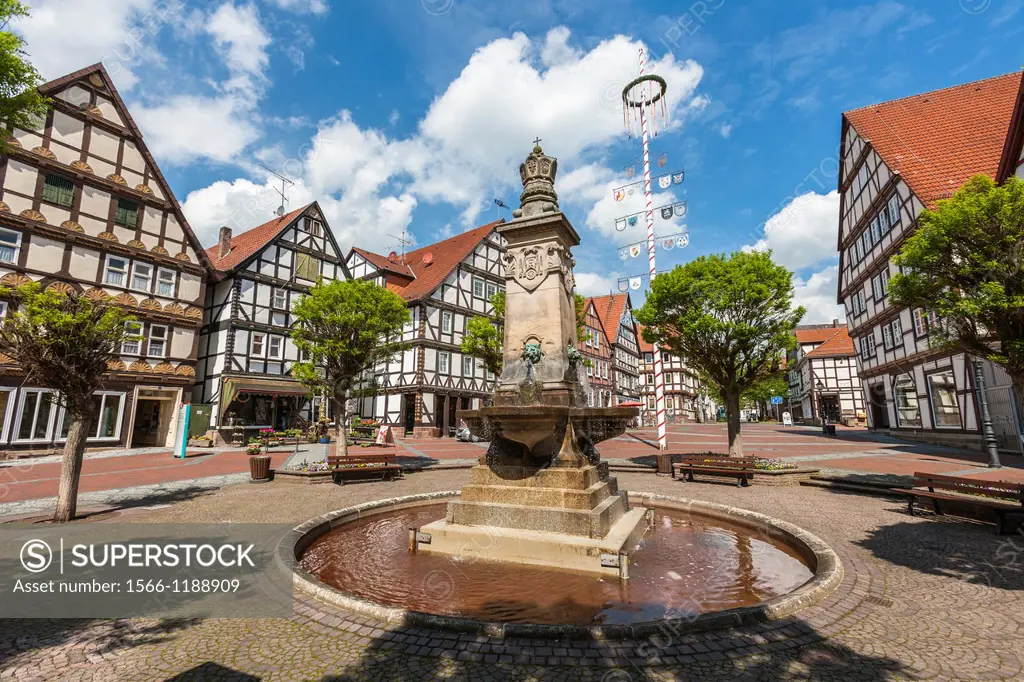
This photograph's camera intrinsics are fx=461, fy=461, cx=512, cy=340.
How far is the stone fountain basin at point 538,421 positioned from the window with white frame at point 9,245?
2343cm

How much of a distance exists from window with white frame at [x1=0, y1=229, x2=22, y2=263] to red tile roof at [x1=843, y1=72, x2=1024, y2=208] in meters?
37.9

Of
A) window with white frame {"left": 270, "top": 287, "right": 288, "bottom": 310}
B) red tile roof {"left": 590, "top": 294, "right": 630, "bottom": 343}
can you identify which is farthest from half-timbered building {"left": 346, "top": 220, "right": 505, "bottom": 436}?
red tile roof {"left": 590, "top": 294, "right": 630, "bottom": 343}

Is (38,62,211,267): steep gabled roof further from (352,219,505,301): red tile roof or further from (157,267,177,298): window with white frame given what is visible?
(352,219,505,301): red tile roof

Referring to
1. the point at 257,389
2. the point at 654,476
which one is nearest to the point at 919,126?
the point at 654,476

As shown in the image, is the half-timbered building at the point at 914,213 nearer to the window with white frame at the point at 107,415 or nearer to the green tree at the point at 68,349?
the green tree at the point at 68,349

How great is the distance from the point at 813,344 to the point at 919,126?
52272 mm

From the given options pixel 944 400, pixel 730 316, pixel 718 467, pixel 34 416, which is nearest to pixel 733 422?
pixel 718 467

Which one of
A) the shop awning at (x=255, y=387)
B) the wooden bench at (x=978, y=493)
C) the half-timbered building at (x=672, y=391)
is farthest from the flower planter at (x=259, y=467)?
the half-timbered building at (x=672, y=391)

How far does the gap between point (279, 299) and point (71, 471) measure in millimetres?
21777

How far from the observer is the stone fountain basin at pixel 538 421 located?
6.47 meters

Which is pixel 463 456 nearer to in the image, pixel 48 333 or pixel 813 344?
pixel 48 333

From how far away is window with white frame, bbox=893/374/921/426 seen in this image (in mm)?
24219

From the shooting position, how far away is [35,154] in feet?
63.6

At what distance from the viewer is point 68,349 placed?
8.52 m
